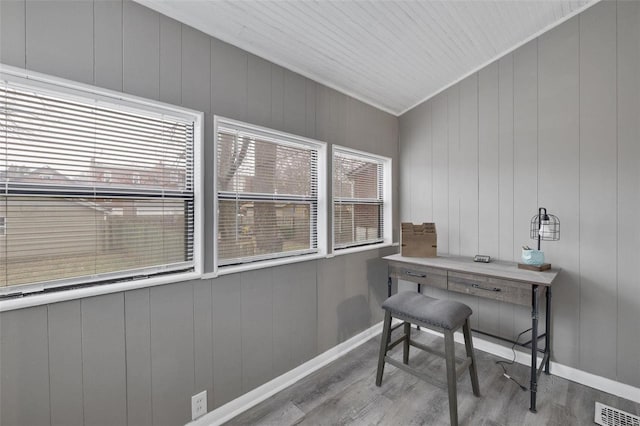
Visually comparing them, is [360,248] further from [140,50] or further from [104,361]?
[140,50]

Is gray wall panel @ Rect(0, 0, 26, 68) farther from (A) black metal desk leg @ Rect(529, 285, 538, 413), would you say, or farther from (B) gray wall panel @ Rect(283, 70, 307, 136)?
(A) black metal desk leg @ Rect(529, 285, 538, 413)

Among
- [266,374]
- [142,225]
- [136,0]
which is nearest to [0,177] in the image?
[142,225]

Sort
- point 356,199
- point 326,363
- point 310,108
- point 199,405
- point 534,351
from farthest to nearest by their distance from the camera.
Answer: point 356,199, point 326,363, point 310,108, point 534,351, point 199,405

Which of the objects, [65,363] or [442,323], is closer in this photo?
[65,363]

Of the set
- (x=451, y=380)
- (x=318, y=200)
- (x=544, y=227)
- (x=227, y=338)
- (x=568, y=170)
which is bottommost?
(x=451, y=380)

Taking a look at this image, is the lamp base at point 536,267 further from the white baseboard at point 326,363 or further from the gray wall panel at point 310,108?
the gray wall panel at point 310,108

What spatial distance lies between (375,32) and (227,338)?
239cm

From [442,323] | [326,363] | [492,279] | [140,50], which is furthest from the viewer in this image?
[326,363]

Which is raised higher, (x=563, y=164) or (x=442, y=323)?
(x=563, y=164)

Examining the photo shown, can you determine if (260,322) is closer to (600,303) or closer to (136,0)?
(136,0)

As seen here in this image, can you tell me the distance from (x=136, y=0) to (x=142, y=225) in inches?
47.2

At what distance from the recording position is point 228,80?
6.07 feet

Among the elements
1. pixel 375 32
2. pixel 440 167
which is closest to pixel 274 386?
pixel 440 167

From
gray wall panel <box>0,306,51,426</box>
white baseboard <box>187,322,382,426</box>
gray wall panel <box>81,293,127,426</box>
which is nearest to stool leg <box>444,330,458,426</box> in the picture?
white baseboard <box>187,322,382,426</box>
